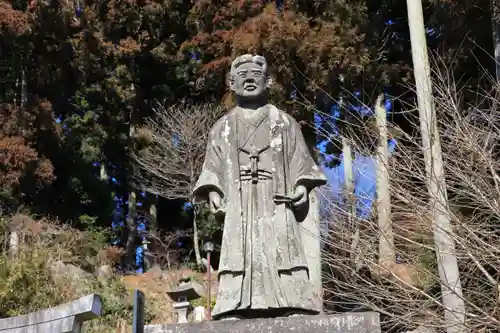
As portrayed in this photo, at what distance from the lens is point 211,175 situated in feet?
15.1

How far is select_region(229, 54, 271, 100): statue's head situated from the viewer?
4.78 metres

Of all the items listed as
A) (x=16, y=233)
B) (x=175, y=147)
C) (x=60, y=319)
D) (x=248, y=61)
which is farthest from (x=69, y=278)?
(x=248, y=61)

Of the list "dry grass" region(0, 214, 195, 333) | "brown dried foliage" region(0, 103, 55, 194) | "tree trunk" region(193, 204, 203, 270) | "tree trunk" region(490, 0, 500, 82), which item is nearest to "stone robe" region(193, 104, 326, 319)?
"dry grass" region(0, 214, 195, 333)

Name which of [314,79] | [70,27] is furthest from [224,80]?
[70,27]

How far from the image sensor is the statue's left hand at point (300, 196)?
14.7 feet

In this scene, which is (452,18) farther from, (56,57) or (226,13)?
(56,57)

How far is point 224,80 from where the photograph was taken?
16125mm

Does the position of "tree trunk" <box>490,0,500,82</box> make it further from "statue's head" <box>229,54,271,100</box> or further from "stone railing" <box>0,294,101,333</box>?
"stone railing" <box>0,294,101,333</box>

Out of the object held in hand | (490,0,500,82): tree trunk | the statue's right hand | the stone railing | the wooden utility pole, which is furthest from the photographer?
(490,0,500,82): tree trunk

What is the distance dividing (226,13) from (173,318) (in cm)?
715

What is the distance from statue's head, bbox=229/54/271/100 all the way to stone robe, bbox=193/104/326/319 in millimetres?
120

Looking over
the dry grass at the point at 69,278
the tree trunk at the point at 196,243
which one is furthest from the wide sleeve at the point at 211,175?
the tree trunk at the point at 196,243

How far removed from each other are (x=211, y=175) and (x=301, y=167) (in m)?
0.59

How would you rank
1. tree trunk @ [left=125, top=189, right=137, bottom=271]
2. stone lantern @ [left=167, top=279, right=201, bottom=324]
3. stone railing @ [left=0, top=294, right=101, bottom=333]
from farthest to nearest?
tree trunk @ [left=125, top=189, right=137, bottom=271], stone lantern @ [left=167, top=279, right=201, bottom=324], stone railing @ [left=0, top=294, right=101, bottom=333]
